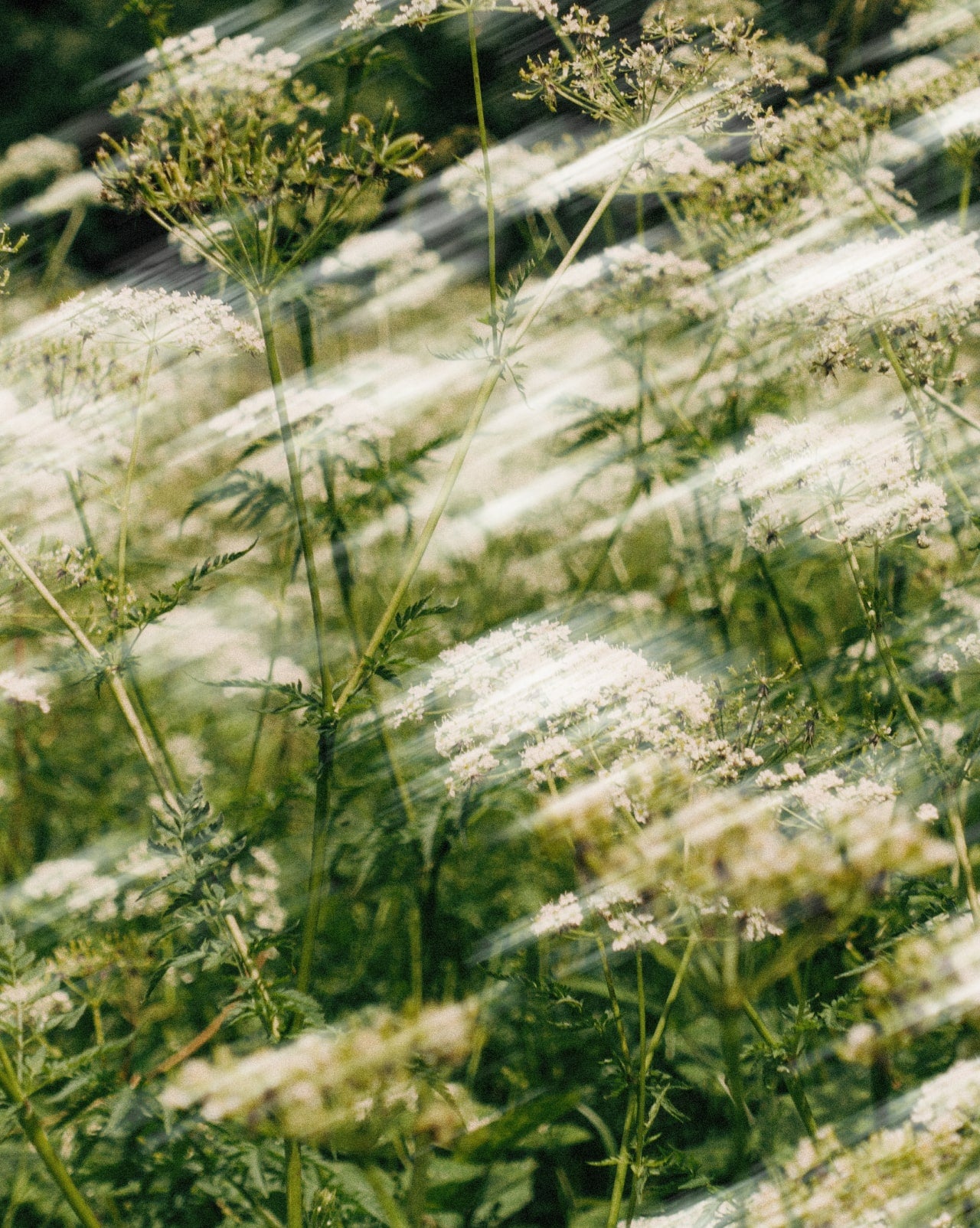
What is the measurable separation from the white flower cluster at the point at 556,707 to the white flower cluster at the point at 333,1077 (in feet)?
1.15

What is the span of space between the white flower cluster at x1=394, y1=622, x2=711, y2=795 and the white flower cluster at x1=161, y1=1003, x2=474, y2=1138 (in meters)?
0.35

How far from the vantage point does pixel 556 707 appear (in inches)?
54.6

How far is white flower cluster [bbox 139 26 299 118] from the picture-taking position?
1448 mm

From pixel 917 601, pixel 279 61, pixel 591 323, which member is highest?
pixel 279 61

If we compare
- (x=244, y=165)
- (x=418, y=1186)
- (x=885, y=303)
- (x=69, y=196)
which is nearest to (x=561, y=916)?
(x=418, y=1186)

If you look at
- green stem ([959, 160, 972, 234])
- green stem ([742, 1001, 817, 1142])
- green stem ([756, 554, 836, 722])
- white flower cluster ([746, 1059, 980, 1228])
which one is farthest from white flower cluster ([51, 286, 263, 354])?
green stem ([959, 160, 972, 234])

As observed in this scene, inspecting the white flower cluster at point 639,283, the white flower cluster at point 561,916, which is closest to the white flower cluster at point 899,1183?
the white flower cluster at point 561,916

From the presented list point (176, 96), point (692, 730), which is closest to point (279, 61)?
point (176, 96)

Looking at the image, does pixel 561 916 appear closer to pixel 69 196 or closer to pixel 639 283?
pixel 639 283

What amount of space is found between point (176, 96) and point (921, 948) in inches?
66.7

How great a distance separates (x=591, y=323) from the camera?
2.40 m

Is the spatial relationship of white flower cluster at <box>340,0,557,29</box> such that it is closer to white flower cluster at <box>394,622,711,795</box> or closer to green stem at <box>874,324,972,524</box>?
green stem at <box>874,324,972,524</box>

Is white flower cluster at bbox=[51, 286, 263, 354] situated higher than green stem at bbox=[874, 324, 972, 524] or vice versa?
white flower cluster at bbox=[51, 286, 263, 354]

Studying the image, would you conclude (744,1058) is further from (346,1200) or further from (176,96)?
(176,96)
